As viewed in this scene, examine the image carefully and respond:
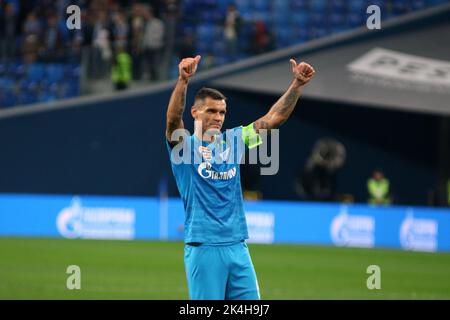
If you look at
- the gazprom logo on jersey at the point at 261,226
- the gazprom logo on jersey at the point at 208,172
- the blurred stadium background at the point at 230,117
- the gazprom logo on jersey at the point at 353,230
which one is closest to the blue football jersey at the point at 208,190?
the gazprom logo on jersey at the point at 208,172

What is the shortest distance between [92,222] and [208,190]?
53.9 feet

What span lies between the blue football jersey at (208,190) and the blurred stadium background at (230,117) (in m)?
13.3

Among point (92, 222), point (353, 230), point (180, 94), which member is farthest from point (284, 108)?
point (353, 230)

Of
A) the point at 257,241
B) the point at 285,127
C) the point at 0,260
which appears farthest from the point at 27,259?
the point at 285,127

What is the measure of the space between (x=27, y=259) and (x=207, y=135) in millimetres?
11225

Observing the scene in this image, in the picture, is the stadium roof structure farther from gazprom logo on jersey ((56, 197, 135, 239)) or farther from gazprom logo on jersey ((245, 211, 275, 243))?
gazprom logo on jersey ((56, 197, 135, 239))

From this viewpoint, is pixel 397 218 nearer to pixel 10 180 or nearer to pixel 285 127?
pixel 285 127

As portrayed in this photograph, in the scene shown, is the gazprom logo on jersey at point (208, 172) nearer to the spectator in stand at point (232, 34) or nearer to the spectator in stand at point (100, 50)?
the spectator in stand at point (100, 50)

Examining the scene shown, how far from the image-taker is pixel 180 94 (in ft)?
24.3

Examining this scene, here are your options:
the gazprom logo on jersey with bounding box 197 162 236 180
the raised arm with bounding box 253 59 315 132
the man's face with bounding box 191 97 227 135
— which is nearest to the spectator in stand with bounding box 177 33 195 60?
the raised arm with bounding box 253 59 315 132

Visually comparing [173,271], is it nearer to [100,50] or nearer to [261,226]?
[261,226]

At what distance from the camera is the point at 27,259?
18.2 m

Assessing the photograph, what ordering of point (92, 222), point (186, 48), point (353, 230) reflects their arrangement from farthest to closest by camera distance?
point (186, 48)
point (353, 230)
point (92, 222)

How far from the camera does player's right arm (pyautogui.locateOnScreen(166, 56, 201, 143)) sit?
7297 millimetres
